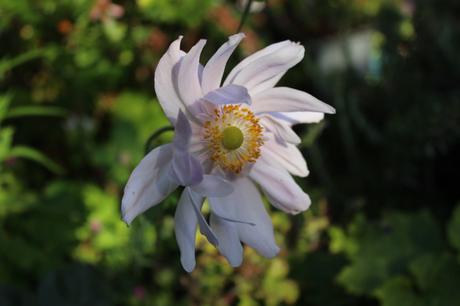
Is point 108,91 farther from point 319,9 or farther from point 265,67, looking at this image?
point 265,67

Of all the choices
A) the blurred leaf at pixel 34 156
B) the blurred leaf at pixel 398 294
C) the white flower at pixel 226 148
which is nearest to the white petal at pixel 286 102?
the white flower at pixel 226 148

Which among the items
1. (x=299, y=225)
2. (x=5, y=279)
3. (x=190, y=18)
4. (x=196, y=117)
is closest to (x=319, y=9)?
(x=190, y=18)

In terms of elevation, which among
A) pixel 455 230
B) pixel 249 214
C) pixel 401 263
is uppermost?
pixel 249 214

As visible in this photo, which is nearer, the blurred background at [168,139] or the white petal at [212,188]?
the white petal at [212,188]

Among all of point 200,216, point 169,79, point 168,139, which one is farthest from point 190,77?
point 168,139

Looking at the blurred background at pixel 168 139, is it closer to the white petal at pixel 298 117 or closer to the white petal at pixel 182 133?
the white petal at pixel 298 117

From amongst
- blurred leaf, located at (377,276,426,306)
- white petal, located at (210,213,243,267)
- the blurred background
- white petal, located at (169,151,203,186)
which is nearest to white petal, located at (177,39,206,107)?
white petal, located at (169,151,203,186)

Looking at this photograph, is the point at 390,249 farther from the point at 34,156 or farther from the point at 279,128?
the point at 34,156
